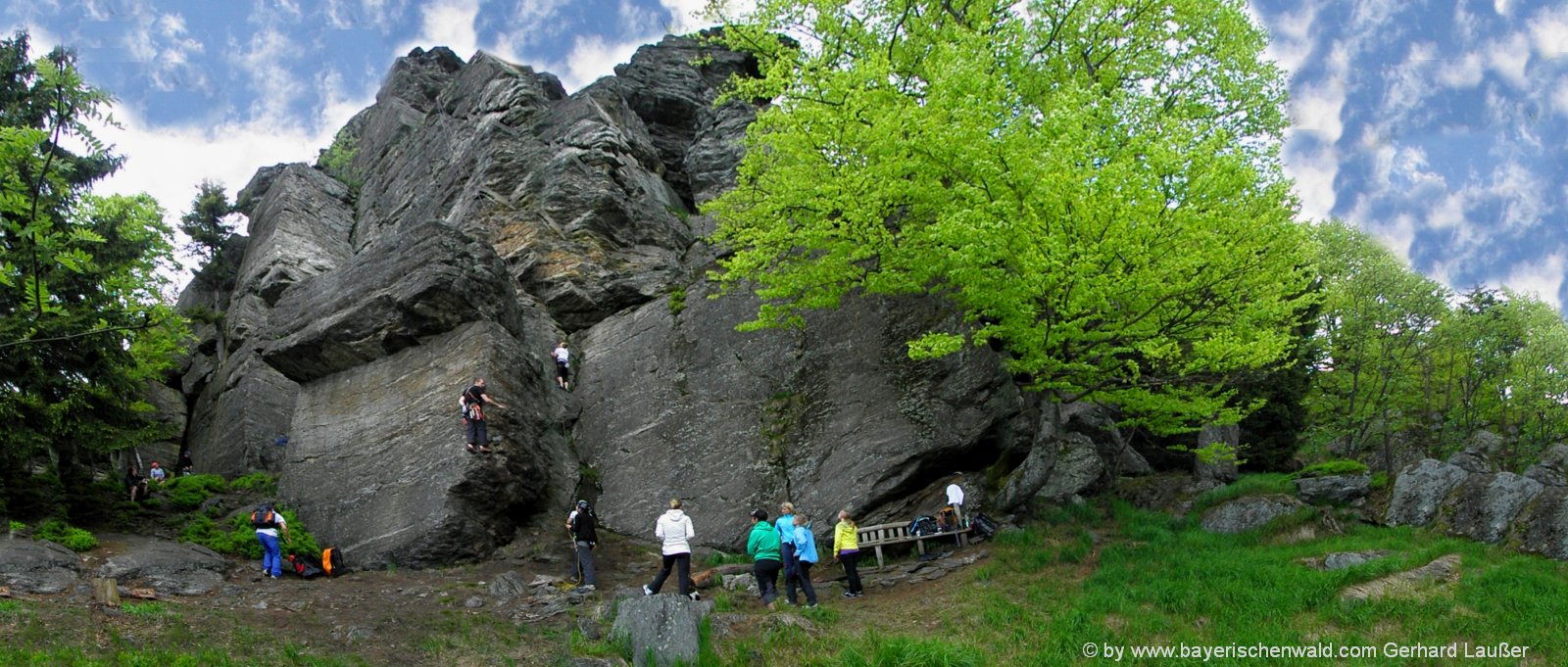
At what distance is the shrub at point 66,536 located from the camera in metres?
14.6

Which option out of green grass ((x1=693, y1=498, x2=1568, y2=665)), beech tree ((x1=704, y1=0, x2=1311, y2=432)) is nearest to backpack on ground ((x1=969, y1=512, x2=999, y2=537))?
green grass ((x1=693, y1=498, x2=1568, y2=665))

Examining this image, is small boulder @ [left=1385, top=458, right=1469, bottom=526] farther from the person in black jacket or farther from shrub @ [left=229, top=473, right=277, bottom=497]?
shrub @ [left=229, top=473, right=277, bottom=497]

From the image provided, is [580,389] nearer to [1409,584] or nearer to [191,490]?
[191,490]

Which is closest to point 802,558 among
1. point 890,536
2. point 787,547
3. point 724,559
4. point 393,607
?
point 787,547

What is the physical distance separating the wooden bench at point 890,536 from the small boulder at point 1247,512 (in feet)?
14.7

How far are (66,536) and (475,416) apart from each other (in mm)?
6733

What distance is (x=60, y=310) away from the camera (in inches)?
602

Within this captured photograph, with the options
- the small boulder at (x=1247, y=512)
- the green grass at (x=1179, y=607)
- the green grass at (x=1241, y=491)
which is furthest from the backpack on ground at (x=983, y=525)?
the green grass at (x=1241, y=491)

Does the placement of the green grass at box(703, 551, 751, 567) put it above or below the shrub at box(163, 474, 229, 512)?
below

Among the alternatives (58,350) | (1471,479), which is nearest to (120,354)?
(58,350)

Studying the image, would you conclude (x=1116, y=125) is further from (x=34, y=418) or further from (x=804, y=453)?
(x=34, y=418)

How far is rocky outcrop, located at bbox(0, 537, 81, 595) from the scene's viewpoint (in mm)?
12289

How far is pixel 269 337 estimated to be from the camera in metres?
22.0

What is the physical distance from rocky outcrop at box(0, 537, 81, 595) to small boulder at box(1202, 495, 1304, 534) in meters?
18.1
